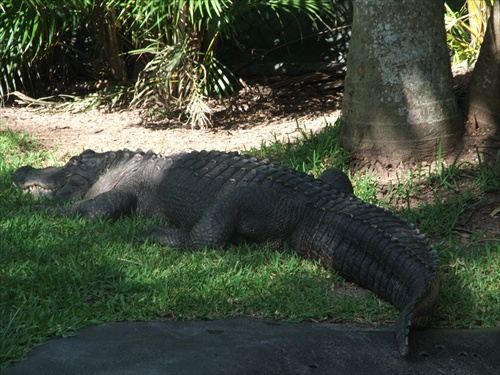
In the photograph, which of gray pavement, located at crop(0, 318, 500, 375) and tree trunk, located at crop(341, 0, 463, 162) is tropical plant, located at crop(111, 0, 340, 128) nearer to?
tree trunk, located at crop(341, 0, 463, 162)

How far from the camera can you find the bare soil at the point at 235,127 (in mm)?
5477

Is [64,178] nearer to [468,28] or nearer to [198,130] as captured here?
[198,130]

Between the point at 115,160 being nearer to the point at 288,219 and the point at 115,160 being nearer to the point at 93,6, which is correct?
the point at 288,219

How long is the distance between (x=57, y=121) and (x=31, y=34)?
2.97 ft

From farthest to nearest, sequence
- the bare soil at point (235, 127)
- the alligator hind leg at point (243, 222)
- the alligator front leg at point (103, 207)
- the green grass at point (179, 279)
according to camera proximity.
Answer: the bare soil at point (235, 127) < the alligator front leg at point (103, 207) < the alligator hind leg at point (243, 222) < the green grass at point (179, 279)

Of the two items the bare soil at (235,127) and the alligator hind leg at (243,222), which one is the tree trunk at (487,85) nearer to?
the bare soil at (235,127)

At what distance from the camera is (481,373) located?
10.8 ft

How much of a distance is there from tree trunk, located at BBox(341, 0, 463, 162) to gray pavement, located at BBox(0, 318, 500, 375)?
81.1 inches

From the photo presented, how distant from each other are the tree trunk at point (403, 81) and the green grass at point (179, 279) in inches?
18.7

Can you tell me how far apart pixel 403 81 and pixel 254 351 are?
110 inches

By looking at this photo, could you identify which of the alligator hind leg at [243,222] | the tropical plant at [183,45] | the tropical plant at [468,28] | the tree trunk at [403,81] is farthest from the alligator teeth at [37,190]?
the tropical plant at [468,28]

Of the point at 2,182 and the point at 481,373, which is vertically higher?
the point at 2,182

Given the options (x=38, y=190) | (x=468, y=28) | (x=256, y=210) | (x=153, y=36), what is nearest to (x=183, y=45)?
(x=153, y=36)

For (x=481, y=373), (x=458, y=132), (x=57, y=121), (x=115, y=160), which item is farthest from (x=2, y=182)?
(x=481, y=373)
